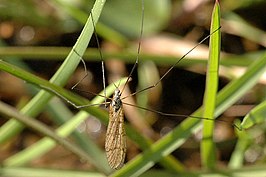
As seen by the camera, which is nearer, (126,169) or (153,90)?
(126,169)

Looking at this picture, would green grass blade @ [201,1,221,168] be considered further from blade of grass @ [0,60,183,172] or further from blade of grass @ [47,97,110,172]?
blade of grass @ [47,97,110,172]

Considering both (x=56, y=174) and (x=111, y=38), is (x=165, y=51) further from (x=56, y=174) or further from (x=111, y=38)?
(x=56, y=174)

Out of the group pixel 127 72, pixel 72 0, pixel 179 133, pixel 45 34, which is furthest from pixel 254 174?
pixel 45 34

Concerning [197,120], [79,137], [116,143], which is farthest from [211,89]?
[79,137]

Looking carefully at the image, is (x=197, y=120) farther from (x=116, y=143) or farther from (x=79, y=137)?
(x=79, y=137)

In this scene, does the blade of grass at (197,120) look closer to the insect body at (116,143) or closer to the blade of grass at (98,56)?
the insect body at (116,143)

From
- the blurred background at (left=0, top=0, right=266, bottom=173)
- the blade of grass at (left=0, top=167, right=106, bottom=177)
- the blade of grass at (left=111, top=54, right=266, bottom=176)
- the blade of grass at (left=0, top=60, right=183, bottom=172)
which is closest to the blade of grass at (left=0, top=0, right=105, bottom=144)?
the blade of grass at (left=0, top=60, right=183, bottom=172)

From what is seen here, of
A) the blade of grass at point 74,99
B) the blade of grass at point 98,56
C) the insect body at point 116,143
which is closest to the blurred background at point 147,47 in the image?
the blade of grass at point 98,56
